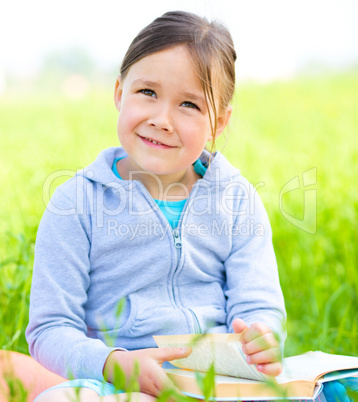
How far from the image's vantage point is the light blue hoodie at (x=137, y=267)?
1357 mm

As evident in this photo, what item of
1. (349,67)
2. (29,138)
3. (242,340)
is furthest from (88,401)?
(349,67)

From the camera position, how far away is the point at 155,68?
139cm

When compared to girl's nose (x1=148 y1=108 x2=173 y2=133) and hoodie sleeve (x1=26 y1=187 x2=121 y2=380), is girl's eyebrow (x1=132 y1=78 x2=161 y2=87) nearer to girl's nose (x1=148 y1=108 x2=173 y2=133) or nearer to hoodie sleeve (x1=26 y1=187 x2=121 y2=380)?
girl's nose (x1=148 y1=108 x2=173 y2=133)

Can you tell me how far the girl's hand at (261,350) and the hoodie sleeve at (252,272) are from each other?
0.84 feet

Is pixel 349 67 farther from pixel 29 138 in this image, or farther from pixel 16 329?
pixel 16 329

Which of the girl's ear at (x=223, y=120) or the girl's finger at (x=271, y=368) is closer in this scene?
the girl's finger at (x=271, y=368)

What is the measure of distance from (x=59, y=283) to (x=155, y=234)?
0.94ft

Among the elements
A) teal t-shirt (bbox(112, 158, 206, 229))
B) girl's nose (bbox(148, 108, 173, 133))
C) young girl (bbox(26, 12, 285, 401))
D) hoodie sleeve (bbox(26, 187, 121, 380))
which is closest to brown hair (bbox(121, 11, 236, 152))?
young girl (bbox(26, 12, 285, 401))

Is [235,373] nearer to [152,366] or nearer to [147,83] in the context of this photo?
[152,366]

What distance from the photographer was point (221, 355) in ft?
3.75

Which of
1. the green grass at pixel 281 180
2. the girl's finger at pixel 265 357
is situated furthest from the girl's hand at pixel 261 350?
the green grass at pixel 281 180

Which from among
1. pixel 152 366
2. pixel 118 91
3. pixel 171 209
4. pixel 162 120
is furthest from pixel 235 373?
pixel 118 91

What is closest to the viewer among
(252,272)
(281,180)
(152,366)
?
(152,366)

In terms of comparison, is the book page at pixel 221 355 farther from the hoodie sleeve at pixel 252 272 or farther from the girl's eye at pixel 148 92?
the girl's eye at pixel 148 92
